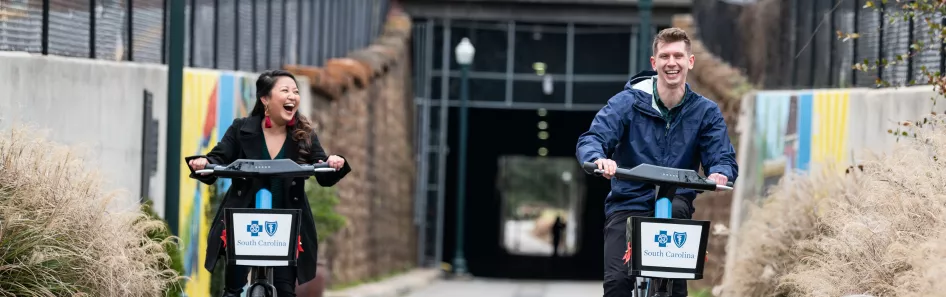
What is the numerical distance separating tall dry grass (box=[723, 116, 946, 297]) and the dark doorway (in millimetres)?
25717

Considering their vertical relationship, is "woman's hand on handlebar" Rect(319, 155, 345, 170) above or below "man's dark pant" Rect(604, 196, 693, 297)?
above

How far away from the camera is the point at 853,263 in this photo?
7.45 meters

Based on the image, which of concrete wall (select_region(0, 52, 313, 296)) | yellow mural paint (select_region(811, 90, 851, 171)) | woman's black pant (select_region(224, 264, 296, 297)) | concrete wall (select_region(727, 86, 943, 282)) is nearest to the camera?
woman's black pant (select_region(224, 264, 296, 297))

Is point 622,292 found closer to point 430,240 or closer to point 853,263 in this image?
point 853,263

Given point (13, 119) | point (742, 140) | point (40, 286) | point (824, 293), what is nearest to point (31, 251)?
point (40, 286)

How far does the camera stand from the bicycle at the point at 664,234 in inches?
240

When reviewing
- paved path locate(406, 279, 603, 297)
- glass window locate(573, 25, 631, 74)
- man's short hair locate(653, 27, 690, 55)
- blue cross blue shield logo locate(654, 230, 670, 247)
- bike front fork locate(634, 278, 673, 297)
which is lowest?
paved path locate(406, 279, 603, 297)

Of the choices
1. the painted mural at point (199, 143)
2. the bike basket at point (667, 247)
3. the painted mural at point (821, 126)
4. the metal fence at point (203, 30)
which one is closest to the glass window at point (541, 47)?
the metal fence at point (203, 30)

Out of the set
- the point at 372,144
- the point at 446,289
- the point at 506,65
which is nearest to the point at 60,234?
the point at 372,144

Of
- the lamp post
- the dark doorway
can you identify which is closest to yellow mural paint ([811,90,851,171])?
the lamp post

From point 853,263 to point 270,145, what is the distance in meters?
2.83

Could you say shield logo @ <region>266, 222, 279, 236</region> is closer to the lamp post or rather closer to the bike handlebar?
the bike handlebar

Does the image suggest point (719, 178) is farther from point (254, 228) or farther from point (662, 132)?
point (254, 228)

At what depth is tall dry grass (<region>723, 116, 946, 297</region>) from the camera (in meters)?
6.79
